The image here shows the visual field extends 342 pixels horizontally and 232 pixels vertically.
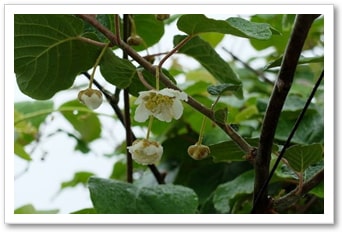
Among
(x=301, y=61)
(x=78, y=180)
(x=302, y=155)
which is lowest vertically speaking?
(x=78, y=180)

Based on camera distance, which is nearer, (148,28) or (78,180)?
(148,28)

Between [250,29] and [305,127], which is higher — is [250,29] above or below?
above

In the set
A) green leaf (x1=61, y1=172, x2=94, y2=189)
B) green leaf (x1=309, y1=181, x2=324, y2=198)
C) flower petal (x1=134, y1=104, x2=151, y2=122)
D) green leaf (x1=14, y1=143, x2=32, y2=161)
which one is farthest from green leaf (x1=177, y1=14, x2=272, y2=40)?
green leaf (x1=61, y1=172, x2=94, y2=189)

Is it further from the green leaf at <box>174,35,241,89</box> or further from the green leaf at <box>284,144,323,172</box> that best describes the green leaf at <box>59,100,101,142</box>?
the green leaf at <box>284,144,323,172</box>

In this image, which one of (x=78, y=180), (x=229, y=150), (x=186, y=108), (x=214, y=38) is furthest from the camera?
(x=78, y=180)

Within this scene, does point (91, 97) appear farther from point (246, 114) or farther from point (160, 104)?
point (246, 114)

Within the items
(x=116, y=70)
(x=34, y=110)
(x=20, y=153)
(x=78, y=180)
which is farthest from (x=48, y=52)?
(x=78, y=180)
